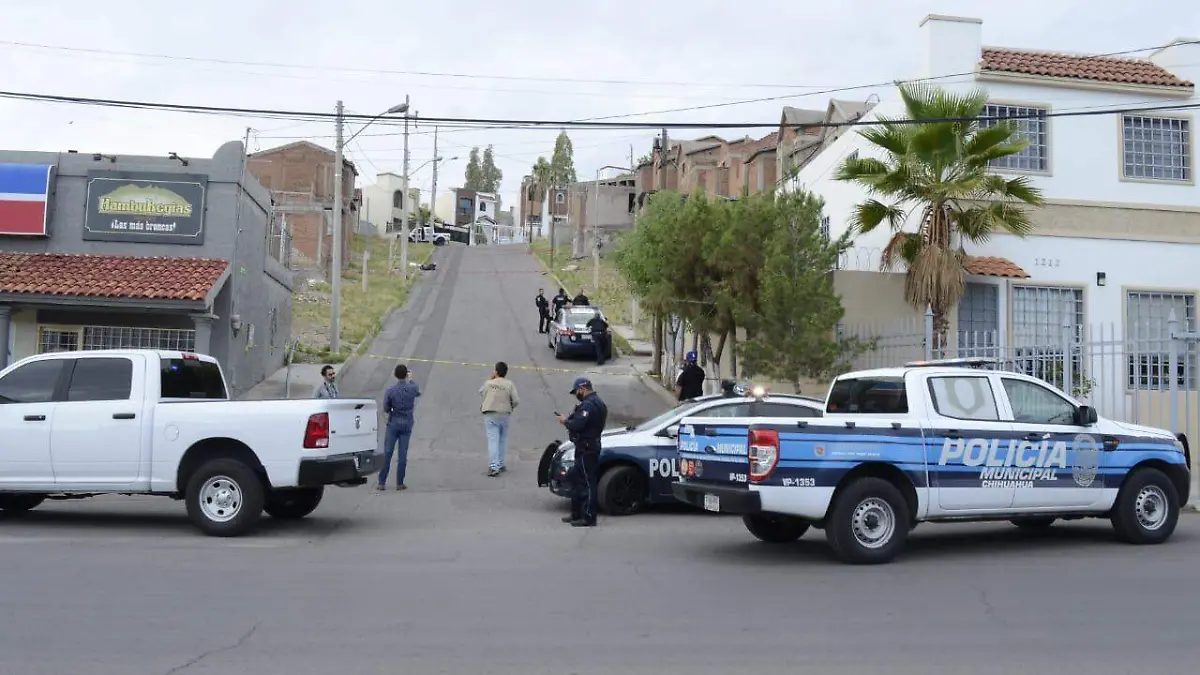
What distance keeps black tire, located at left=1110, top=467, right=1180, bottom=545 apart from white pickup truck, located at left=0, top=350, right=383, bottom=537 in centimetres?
815

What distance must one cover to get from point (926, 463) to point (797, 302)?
8.44 m

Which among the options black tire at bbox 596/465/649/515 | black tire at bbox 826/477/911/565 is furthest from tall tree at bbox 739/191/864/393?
black tire at bbox 826/477/911/565

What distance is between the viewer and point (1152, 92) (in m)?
21.3

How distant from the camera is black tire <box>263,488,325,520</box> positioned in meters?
12.4

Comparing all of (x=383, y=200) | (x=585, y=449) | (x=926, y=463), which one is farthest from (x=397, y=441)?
(x=383, y=200)

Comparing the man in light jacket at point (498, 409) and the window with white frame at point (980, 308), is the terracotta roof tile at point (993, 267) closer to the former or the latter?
the window with white frame at point (980, 308)

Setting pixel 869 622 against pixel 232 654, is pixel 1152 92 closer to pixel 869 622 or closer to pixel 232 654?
pixel 869 622

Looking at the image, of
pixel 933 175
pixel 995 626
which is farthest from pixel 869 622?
pixel 933 175

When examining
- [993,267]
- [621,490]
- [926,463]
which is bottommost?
[621,490]

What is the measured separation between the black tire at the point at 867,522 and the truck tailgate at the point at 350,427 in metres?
5.35

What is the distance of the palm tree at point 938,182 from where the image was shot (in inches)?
685

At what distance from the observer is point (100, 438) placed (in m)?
11.2

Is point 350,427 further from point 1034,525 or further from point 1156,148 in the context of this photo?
point 1156,148

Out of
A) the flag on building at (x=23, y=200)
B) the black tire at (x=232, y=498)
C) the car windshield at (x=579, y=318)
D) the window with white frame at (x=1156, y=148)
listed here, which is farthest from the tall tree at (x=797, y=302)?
the flag on building at (x=23, y=200)
